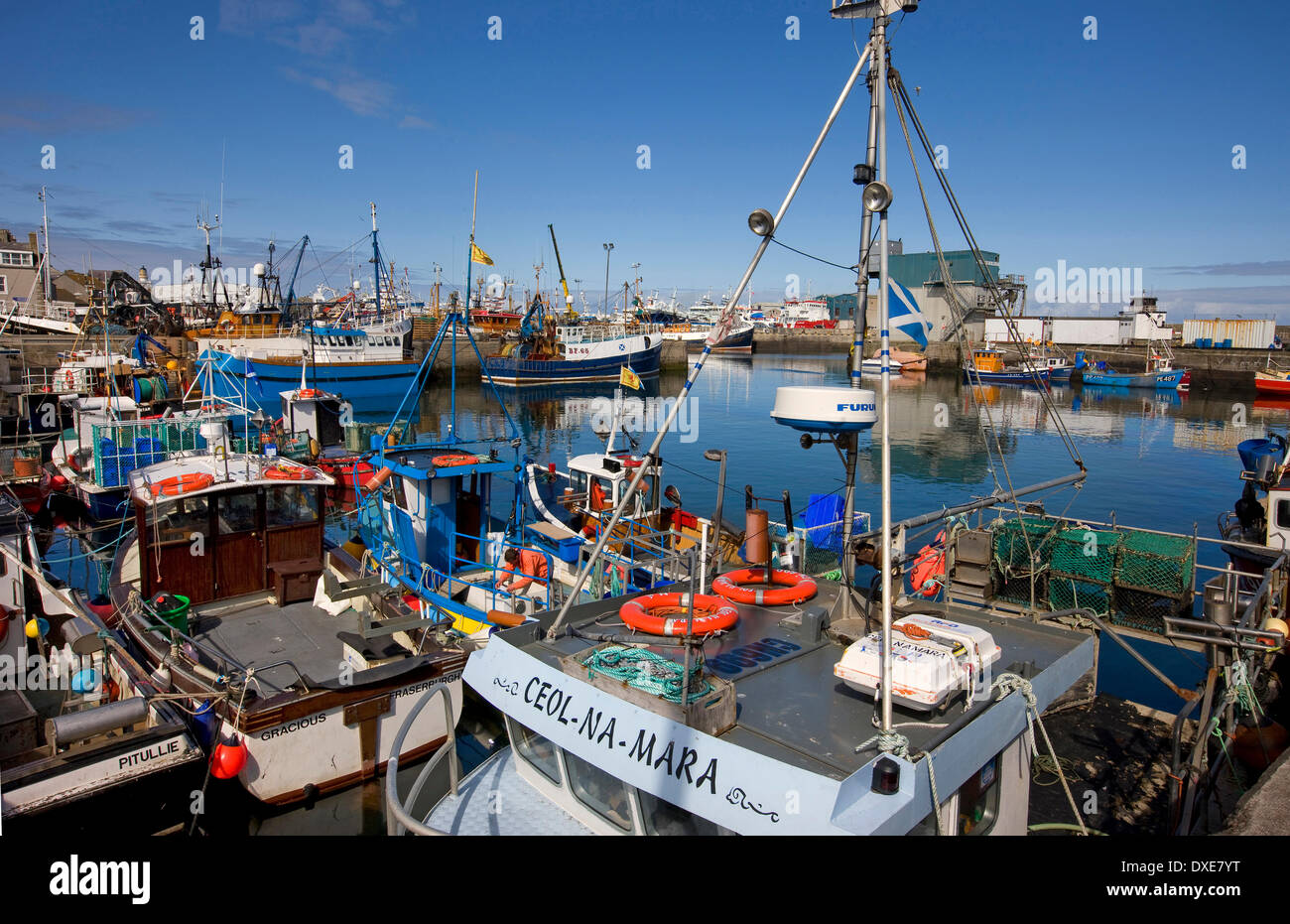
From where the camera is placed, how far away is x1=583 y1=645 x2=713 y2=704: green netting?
17.4ft

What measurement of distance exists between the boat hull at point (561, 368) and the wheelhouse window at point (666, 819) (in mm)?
71359

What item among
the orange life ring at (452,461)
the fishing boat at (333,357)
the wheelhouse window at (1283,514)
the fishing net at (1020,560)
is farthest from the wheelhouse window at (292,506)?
the fishing boat at (333,357)

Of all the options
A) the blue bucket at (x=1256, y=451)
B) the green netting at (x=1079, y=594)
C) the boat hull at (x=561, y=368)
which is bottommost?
the green netting at (x=1079, y=594)

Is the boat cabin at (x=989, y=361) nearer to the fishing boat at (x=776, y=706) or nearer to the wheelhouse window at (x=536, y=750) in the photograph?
the fishing boat at (x=776, y=706)

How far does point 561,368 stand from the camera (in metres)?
79.6

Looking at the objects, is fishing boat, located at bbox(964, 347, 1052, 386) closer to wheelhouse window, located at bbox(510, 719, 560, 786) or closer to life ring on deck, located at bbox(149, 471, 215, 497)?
life ring on deck, located at bbox(149, 471, 215, 497)

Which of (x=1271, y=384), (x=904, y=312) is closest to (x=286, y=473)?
(x=904, y=312)

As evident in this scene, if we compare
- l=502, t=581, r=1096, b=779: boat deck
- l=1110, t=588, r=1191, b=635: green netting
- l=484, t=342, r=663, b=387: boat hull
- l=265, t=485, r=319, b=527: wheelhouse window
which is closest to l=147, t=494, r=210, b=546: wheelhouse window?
l=265, t=485, r=319, b=527: wheelhouse window

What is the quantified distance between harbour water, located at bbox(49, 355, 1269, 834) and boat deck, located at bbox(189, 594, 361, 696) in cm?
185

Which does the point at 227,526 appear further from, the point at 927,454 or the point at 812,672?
the point at 927,454

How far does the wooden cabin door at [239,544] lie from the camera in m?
13.2

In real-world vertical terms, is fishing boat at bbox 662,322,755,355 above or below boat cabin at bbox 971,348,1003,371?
above

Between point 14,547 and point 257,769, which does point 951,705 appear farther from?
point 14,547

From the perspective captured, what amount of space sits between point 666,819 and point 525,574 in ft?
28.9
